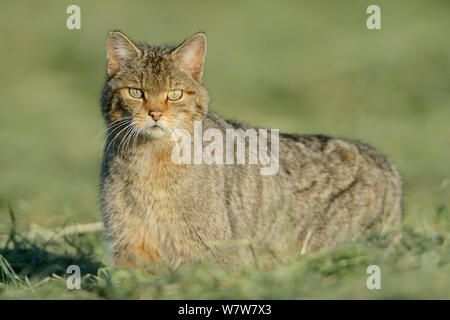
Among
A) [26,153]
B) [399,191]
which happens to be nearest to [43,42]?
[26,153]

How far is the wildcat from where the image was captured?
16.6 feet

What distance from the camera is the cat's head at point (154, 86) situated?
4.98 metres

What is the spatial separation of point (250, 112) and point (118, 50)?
8779 millimetres

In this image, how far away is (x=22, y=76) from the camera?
1619cm

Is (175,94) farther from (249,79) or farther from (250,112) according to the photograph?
(249,79)

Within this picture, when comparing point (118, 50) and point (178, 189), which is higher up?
point (118, 50)

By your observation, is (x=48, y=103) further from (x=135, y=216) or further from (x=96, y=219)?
(x=135, y=216)

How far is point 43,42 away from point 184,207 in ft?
44.9

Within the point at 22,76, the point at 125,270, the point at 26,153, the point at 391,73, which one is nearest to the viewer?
the point at 125,270

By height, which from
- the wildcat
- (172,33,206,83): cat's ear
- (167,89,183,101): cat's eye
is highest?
(172,33,206,83): cat's ear

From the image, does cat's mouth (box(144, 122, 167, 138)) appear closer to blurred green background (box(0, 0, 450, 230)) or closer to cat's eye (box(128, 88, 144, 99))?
cat's eye (box(128, 88, 144, 99))

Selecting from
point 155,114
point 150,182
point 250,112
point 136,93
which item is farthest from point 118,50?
point 250,112

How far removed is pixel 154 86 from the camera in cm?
514

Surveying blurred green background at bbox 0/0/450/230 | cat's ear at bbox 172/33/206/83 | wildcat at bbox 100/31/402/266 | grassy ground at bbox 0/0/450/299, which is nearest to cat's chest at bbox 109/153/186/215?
wildcat at bbox 100/31/402/266
